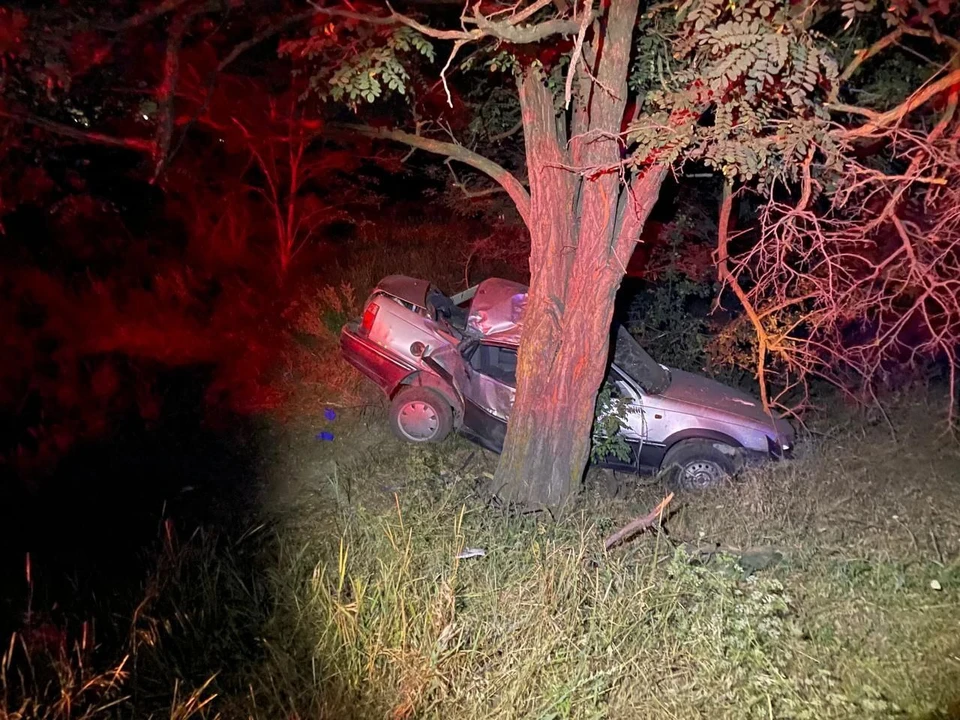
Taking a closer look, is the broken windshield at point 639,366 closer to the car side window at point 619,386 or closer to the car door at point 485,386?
the car side window at point 619,386

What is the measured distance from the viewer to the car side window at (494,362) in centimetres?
762

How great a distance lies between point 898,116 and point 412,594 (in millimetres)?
4655

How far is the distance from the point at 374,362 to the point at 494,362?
1376 millimetres

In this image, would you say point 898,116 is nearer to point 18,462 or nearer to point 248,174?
point 18,462

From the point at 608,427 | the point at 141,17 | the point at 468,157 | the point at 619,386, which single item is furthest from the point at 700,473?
the point at 141,17

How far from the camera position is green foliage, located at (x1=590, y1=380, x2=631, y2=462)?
23.8 ft

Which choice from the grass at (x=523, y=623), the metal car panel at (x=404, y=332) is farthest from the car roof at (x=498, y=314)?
the grass at (x=523, y=623)

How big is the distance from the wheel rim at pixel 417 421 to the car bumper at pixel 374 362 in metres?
0.29

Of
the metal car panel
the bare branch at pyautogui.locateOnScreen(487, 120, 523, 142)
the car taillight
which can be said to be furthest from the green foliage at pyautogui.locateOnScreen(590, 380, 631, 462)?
the bare branch at pyautogui.locateOnScreen(487, 120, 523, 142)

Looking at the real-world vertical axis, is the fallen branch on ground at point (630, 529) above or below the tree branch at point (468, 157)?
below

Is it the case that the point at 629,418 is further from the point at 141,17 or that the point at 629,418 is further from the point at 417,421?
the point at 141,17

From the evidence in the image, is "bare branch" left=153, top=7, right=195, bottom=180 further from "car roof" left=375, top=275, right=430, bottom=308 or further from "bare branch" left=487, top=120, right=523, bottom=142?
"bare branch" left=487, top=120, right=523, bottom=142

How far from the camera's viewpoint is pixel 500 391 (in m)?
7.54

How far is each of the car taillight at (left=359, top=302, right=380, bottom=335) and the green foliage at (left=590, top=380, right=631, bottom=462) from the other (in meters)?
2.66
